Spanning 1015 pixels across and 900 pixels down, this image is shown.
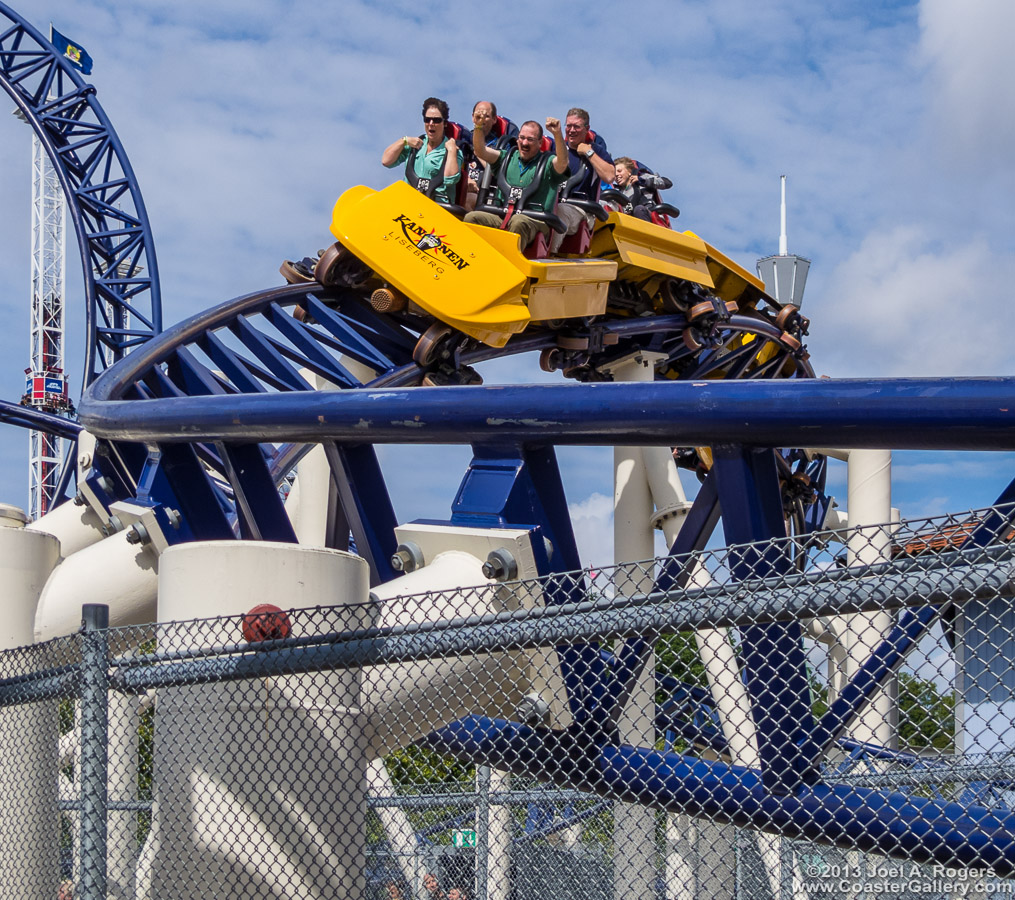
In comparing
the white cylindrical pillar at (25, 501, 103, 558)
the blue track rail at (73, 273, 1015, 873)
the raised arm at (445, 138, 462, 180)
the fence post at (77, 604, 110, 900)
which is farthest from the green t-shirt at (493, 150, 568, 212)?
the fence post at (77, 604, 110, 900)

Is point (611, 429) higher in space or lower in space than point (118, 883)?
higher

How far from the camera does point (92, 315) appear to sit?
18.7 metres

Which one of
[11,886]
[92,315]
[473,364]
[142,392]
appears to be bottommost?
[11,886]

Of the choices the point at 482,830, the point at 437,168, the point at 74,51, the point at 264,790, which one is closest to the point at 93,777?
the point at 264,790

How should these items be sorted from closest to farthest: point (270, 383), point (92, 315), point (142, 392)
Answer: point (142, 392) < point (270, 383) < point (92, 315)

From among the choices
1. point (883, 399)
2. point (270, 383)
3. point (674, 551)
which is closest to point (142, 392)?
point (270, 383)

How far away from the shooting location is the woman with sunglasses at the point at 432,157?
7.18 metres

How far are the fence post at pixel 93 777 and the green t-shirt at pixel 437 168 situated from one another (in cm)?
456

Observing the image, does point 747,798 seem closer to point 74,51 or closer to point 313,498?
point 313,498

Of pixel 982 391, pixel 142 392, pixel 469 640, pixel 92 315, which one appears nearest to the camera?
pixel 469 640

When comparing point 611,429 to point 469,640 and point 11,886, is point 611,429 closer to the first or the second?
point 469,640

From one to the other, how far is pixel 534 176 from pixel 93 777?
4.89m

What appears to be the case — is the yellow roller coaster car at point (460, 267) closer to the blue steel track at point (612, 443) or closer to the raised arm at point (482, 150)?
the raised arm at point (482, 150)

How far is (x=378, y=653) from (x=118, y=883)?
4.98m
